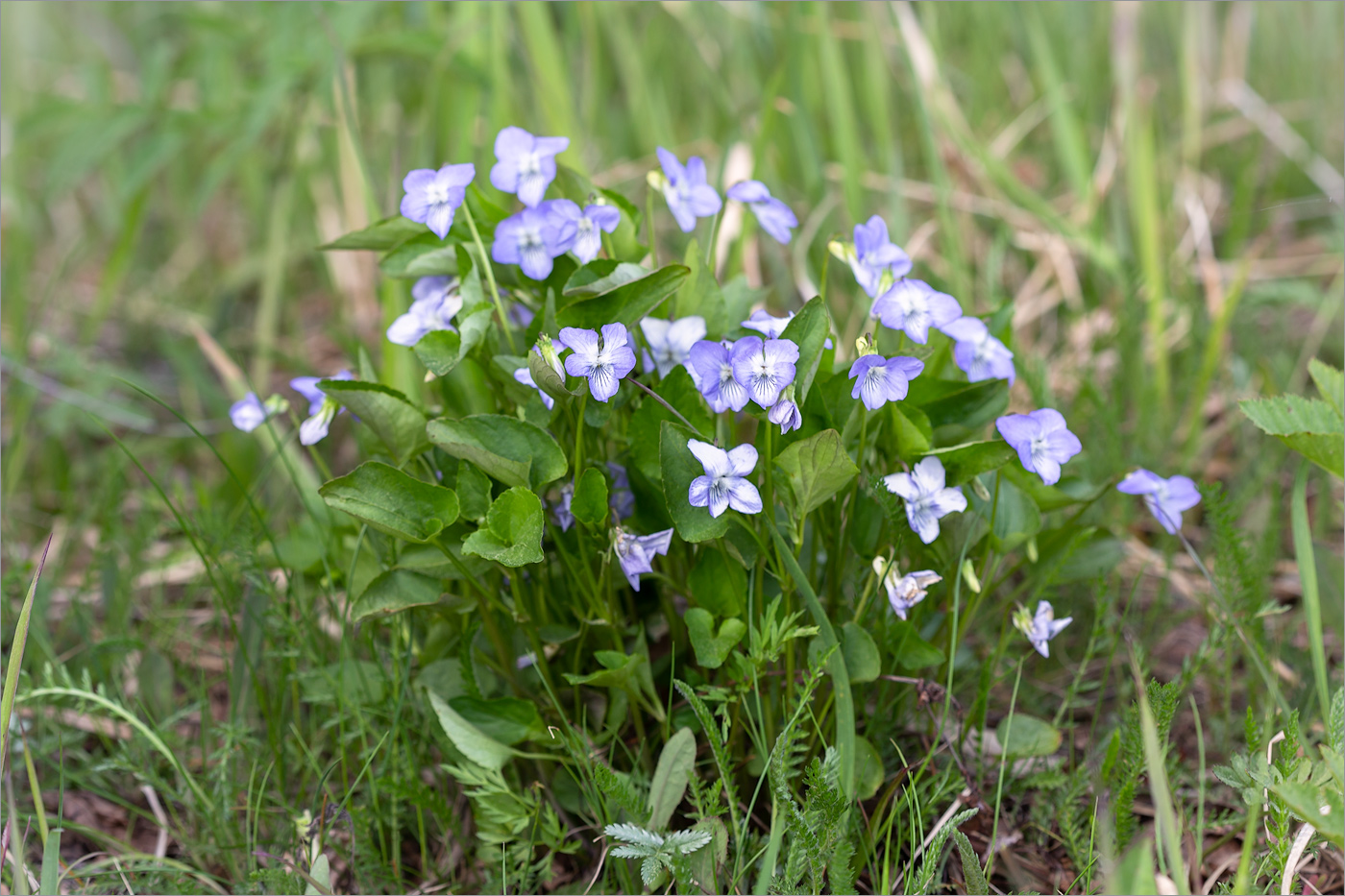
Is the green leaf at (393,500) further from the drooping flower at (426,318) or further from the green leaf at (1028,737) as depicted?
the green leaf at (1028,737)

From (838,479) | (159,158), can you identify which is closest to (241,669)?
(838,479)

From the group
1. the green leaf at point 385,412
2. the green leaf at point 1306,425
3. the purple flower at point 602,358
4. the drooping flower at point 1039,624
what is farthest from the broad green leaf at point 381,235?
the green leaf at point 1306,425

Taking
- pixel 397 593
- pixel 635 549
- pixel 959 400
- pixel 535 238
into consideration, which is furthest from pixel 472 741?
pixel 959 400

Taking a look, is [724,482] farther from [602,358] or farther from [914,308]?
[914,308]

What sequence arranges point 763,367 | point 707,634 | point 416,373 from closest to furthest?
1. point 763,367
2. point 707,634
3. point 416,373

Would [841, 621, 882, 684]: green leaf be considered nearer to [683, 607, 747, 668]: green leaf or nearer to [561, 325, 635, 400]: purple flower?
[683, 607, 747, 668]: green leaf

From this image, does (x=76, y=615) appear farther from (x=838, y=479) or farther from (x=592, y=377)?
(x=838, y=479)
